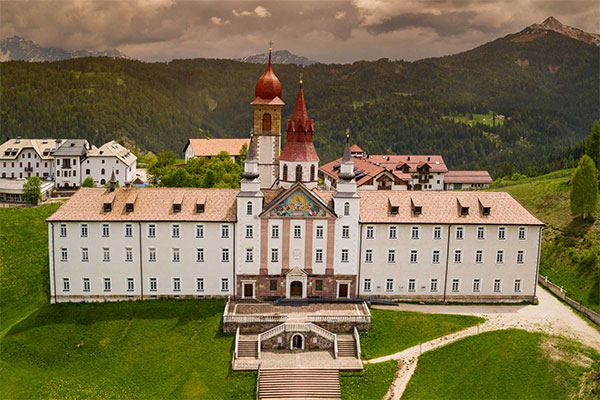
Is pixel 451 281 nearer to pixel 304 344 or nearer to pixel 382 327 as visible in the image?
pixel 382 327

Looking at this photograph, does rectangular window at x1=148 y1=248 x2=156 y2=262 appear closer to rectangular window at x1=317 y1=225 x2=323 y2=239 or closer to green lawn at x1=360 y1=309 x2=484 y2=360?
rectangular window at x1=317 y1=225 x2=323 y2=239

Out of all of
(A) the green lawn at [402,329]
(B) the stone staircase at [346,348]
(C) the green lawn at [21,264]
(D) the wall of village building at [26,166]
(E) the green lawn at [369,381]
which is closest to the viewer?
(E) the green lawn at [369,381]

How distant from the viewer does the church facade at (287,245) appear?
56562mm

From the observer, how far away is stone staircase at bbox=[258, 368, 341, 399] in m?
45.5

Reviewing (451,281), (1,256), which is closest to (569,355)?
(451,281)

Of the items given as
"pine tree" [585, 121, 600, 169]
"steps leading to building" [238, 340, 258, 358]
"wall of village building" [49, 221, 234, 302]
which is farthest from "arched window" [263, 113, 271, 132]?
"pine tree" [585, 121, 600, 169]

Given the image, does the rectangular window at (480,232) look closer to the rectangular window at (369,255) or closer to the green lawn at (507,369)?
the green lawn at (507,369)

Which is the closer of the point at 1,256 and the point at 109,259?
the point at 109,259

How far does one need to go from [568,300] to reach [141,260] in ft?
154

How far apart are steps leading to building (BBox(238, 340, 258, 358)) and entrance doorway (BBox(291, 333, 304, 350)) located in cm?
371

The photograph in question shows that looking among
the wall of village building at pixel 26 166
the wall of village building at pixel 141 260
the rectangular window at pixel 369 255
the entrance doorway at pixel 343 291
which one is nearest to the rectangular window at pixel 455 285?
the rectangular window at pixel 369 255

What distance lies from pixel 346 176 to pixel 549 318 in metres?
25.6

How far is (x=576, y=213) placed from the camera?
7206cm

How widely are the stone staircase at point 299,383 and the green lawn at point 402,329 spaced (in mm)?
4730
